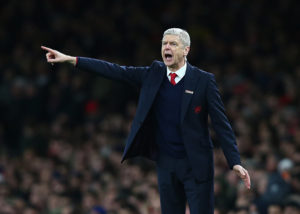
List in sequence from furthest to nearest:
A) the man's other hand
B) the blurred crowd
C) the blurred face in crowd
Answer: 1. the blurred crowd
2. the blurred face in crowd
3. the man's other hand

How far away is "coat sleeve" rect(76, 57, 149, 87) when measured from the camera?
18.8ft

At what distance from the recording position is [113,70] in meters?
5.80

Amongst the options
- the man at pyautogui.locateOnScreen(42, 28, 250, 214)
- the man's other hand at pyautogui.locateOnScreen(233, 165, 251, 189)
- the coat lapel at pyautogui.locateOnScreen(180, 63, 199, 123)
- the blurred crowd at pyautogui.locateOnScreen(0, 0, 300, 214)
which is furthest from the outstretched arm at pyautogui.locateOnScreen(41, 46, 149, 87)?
the blurred crowd at pyautogui.locateOnScreen(0, 0, 300, 214)

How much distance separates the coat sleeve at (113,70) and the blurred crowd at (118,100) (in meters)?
3.97

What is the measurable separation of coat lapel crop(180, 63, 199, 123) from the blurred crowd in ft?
13.0

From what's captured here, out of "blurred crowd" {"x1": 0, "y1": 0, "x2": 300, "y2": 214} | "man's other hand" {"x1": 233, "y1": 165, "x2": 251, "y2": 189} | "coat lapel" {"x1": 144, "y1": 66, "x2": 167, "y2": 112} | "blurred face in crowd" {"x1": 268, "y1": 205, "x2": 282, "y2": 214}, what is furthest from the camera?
"blurred crowd" {"x1": 0, "y1": 0, "x2": 300, "y2": 214}

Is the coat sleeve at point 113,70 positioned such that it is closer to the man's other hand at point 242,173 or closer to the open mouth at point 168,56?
the open mouth at point 168,56

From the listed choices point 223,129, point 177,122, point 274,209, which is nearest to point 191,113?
point 177,122

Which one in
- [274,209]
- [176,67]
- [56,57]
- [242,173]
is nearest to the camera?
[242,173]

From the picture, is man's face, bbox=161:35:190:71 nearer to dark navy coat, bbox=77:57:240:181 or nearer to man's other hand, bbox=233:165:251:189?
dark navy coat, bbox=77:57:240:181

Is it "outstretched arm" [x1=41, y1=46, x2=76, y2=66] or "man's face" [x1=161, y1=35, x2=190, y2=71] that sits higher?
"man's face" [x1=161, y1=35, x2=190, y2=71]

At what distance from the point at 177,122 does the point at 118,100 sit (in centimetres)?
857

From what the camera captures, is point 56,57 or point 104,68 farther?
point 104,68

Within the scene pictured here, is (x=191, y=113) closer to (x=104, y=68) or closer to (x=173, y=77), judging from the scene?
(x=173, y=77)
